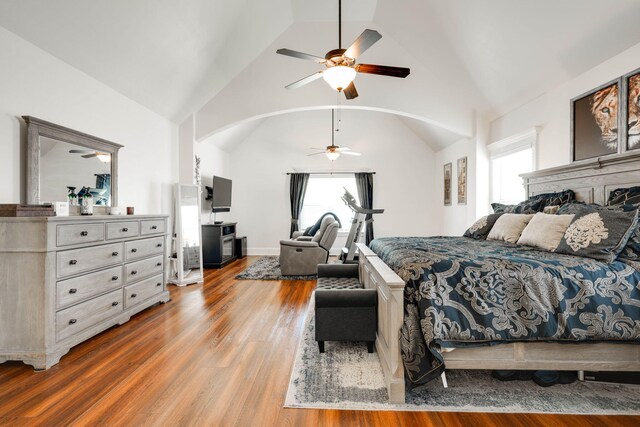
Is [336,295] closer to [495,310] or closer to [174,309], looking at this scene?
[495,310]

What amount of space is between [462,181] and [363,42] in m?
4.25

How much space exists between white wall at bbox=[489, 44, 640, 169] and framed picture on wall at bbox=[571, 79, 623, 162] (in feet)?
0.37

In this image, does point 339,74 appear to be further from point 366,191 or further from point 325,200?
point 325,200

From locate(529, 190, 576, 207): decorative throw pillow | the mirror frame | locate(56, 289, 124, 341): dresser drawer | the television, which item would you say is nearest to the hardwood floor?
locate(56, 289, 124, 341): dresser drawer

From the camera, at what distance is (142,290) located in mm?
3514

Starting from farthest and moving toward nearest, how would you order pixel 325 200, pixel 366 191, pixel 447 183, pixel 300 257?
1. pixel 325 200
2. pixel 366 191
3. pixel 447 183
4. pixel 300 257

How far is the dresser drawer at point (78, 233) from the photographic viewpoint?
249 cm

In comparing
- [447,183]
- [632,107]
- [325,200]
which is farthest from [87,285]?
[447,183]

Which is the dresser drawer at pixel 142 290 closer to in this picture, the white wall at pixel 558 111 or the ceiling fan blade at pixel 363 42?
the ceiling fan blade at pixel 363 42

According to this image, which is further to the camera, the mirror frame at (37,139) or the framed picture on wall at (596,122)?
the framed picture on wall at (596,122)

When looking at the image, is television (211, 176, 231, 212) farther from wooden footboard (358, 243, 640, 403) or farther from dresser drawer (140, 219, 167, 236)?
wooden footboard (358, 243, 640, 403)

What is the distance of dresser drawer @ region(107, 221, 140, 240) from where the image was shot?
3051mm

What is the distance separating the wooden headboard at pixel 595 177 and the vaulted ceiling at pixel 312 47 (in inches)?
43.5

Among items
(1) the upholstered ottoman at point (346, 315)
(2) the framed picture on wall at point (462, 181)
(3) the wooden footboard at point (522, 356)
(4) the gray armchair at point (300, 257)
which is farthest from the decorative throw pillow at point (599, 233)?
(2) the framed picture on wall at point (462, 181)
